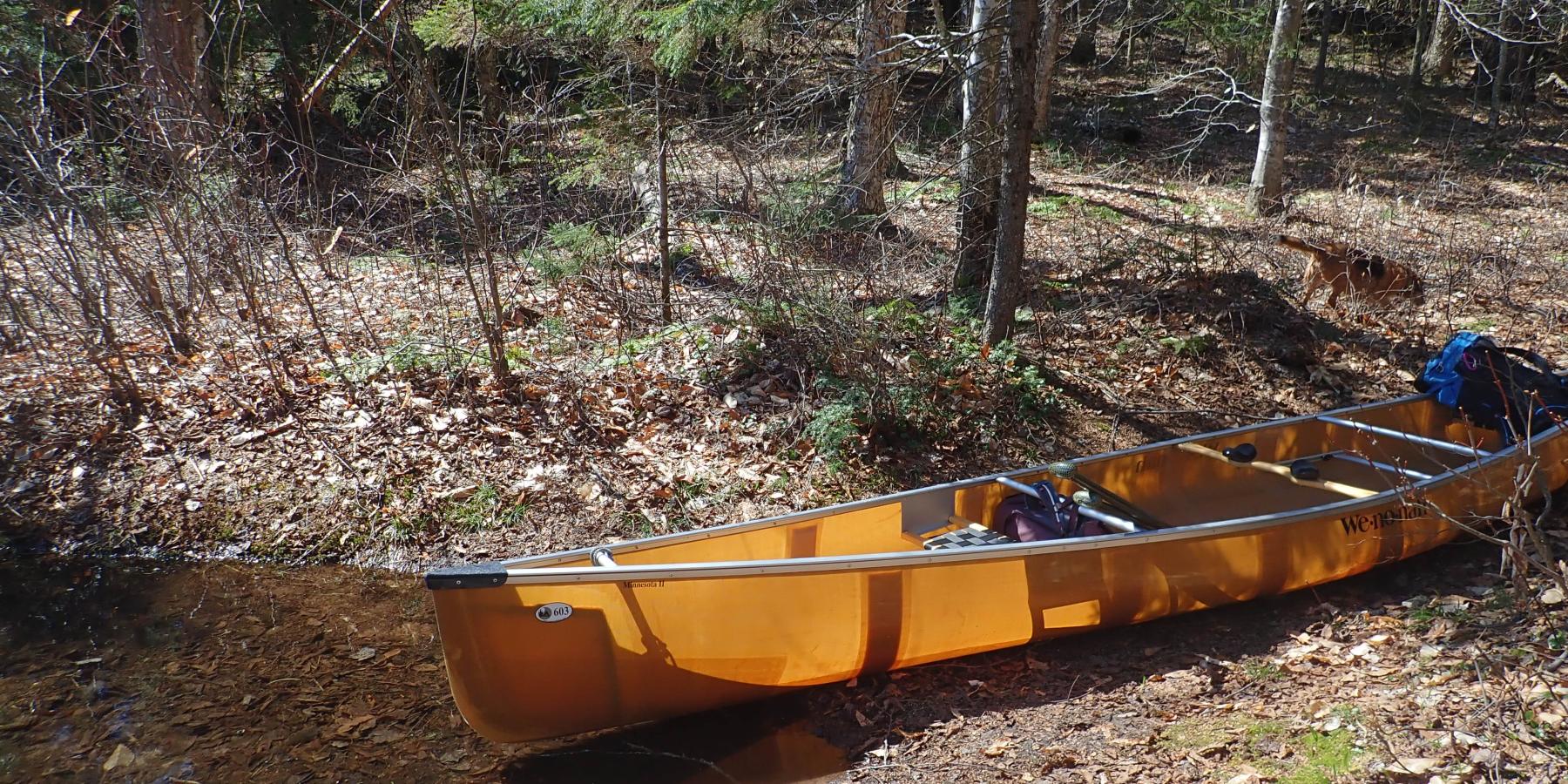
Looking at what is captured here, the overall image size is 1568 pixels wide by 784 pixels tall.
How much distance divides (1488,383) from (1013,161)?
365cm

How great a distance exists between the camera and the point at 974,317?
8336 mm

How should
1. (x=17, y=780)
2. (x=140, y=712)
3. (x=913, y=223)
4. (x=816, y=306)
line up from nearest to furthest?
(x=17, y=780)
(x=140, y=712)
(x=816, y=306)
(x=913, y=223)

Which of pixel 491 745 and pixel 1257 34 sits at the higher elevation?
pixel 1257 34

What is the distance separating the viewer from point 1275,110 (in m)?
11.4

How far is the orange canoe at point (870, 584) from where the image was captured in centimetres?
430

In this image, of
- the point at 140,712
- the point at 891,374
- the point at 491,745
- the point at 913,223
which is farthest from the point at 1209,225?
the point at 140,712

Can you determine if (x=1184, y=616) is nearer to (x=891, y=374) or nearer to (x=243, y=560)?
(x=891, y=374)

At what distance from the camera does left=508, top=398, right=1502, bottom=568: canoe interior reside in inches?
209

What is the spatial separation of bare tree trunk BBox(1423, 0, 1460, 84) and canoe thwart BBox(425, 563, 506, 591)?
20513 millimetres

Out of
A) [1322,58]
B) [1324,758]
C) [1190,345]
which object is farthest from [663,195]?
[1322,58]

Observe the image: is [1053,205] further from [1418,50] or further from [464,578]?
[1418,50]

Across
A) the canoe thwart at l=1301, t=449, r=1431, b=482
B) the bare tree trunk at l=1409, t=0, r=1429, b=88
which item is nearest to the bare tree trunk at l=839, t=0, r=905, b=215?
the canoe thwart at l=1301, t=449, r=1431, b=482

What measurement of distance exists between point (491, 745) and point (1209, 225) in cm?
914

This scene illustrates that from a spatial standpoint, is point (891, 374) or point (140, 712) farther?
point (891, 374)
